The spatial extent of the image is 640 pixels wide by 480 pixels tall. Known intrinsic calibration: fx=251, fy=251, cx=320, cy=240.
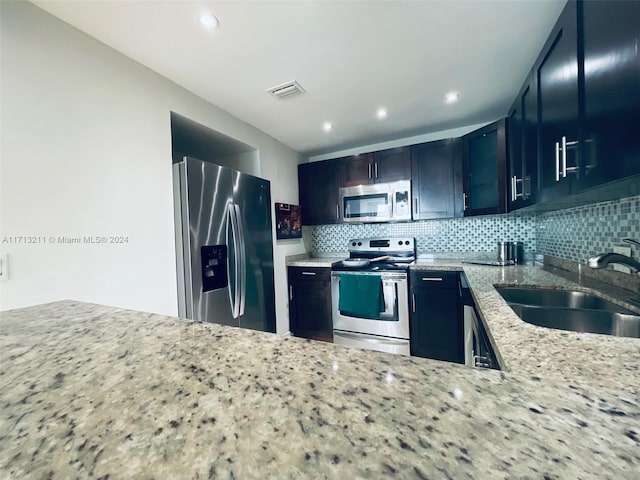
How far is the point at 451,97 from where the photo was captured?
2166mm

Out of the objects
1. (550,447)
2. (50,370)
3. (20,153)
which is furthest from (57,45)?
(550,447)

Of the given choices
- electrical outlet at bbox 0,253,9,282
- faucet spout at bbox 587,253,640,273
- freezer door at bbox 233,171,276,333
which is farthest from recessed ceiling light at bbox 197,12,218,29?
faucet spout at bbox 587,253,640,273

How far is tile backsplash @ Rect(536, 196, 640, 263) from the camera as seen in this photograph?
46.5 inches

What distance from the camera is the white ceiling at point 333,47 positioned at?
1268 millimetres

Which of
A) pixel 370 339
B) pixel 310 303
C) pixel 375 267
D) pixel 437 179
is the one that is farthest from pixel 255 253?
pixel 437 179

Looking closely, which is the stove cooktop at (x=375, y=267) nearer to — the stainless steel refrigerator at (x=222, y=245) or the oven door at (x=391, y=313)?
the oven door at (x=391, y=313)

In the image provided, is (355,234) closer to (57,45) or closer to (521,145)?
(521,145)

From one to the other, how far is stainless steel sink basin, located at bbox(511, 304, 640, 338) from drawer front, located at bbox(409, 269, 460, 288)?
3.94 ft

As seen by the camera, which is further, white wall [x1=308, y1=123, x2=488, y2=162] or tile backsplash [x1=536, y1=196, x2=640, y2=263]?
white wall [x1=308, y1=123, x2=488, y2=162]

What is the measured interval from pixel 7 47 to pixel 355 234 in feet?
10.1

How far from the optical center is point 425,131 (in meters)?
2.92

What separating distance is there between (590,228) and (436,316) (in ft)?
4.20

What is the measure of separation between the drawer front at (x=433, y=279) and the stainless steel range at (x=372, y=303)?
0.09 metres

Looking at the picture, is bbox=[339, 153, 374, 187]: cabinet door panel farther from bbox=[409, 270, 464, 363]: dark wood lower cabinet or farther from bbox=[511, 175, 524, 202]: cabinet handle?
bbox=[511, 175, 524, 202]: cabinet handle
